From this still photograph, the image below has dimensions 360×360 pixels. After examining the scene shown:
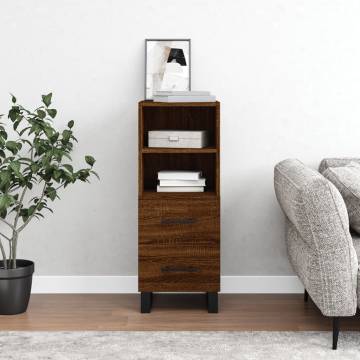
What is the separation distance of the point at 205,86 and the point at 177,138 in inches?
18.3

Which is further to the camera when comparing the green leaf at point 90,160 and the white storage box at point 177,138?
the green leaf at point 90,160

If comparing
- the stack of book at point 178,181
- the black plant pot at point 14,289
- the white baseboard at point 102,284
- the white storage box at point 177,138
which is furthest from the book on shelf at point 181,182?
the black plant pot at point 14,289

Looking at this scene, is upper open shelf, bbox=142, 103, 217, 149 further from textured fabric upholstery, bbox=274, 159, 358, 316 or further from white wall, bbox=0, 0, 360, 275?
textured fabric upholstery, bbox=274, 159, 358, 316

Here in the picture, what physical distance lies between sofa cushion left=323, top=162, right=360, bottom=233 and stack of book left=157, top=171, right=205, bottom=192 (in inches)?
25.5

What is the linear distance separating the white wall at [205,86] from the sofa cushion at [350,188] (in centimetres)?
59

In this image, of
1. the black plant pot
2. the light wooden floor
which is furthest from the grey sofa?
the black plant pot

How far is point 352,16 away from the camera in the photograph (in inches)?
142

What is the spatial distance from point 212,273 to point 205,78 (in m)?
1.04

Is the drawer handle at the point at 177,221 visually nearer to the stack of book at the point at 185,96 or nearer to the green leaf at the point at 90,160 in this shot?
the green leaf at the point at 90,160

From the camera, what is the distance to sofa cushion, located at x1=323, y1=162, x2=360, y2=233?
2.96 m

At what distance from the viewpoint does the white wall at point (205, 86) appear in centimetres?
360

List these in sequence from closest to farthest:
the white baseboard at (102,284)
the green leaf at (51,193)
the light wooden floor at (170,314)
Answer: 1. the light wooden floor at (170,314)
2. the green leaf at (51,193)
3. the white baseboard at (102,284)

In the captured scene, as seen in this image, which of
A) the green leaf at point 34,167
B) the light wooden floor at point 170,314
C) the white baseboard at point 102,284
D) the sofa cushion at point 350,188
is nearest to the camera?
the sofa cushion at point 350,188

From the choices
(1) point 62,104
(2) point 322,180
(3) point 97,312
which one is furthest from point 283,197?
(1) point 62,104
